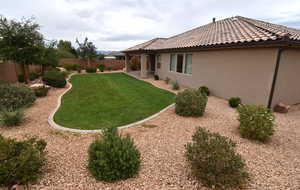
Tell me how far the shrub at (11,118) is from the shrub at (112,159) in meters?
3.71

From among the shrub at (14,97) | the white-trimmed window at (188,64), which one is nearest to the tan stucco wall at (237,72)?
the white-trimmed window at (188,64)

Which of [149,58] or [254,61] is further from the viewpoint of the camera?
[149,58]

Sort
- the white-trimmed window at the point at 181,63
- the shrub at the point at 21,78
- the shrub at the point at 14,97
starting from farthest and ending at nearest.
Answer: the shrub at the point at 21,78, the white-trimmed window at the point at 181,63, the shrub at the point at 14,97

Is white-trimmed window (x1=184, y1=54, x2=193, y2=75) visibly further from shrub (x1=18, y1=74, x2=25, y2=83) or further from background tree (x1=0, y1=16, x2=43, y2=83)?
shrub (x1=18, y1=74, x2=25, y2=83)

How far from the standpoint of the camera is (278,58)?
18.8ft

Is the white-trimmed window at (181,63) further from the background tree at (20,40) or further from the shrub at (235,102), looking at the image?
the background tree at (20,40)

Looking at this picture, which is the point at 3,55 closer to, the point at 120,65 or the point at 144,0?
the point at 144,0

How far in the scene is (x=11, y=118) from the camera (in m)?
4.56

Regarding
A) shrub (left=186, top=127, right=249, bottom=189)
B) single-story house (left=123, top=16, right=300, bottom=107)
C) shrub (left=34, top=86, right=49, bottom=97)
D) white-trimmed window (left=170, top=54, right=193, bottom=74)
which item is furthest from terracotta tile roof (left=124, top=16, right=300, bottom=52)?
shrub (left=34, top=86, right=49, bottom=97)

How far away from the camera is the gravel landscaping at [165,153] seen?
2.56 m

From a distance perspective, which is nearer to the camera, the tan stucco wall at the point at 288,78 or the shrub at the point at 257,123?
the shrub at the point at 257,123

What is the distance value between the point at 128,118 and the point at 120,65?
22.8 metres

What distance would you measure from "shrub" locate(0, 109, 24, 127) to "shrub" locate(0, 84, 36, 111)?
4.69 feet

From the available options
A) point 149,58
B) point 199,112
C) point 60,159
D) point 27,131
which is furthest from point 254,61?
point 149,58
